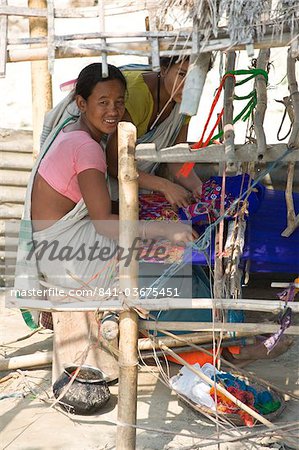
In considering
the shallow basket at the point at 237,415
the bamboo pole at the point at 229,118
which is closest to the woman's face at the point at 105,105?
the bamboo pole at the point at 229,118

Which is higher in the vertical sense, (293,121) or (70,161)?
(293,121)

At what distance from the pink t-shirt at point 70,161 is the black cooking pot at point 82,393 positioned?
0.88 m

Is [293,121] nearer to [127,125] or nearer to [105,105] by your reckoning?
[127,125]

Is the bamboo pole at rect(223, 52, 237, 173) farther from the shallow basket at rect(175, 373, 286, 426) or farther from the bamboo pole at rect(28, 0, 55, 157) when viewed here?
the bamboo pole at rect(28, 0, 55, 157)

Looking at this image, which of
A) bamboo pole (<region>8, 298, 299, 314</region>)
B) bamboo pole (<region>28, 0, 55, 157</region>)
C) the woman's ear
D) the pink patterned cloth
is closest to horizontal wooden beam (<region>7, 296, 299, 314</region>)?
bamboo pole (<region>8, 298, 299, 314</region>)

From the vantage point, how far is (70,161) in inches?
145

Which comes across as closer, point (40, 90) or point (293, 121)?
point (293, 121)

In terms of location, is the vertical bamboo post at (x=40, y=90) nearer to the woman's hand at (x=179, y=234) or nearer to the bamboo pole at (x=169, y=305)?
the woman's hand at (x=179, y=234)

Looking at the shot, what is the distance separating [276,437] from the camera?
3416mm

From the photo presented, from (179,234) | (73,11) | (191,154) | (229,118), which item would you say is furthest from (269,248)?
(73,11)

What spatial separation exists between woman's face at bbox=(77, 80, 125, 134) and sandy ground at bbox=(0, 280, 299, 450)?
1241 mm

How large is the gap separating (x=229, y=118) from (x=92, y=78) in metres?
0.75

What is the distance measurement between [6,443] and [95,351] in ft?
2.41

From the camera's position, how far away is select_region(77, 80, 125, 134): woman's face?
3.76 meters
